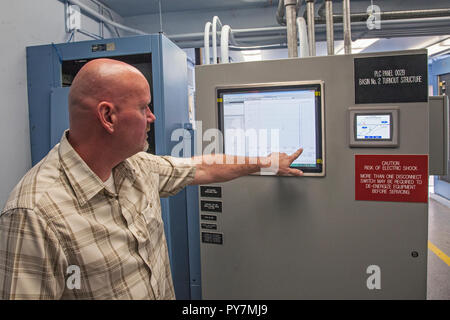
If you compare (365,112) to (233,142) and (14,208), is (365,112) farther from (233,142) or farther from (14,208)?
(14,208)

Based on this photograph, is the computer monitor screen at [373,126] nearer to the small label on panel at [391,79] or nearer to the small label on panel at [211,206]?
the small label on panel at [391,79]

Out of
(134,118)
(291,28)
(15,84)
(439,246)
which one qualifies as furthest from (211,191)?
(439,246)

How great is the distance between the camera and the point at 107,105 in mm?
849

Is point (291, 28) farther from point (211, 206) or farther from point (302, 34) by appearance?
point (211, 206)

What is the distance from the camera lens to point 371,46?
5.48 metres

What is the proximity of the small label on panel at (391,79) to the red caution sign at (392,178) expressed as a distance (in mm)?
216

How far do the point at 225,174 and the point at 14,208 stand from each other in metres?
0.74

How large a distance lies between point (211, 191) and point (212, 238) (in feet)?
0.67

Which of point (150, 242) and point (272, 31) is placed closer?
point (150, 242)

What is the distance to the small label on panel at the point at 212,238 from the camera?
144cm

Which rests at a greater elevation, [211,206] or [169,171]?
[169,171]

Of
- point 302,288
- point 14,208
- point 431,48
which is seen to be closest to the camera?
point 14,208

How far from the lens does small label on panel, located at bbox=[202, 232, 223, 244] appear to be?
4.73 feet


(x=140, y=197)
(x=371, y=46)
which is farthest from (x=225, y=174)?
(x=371, y=46)
